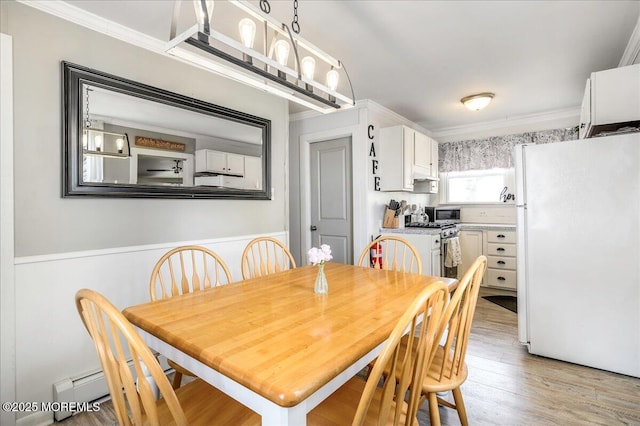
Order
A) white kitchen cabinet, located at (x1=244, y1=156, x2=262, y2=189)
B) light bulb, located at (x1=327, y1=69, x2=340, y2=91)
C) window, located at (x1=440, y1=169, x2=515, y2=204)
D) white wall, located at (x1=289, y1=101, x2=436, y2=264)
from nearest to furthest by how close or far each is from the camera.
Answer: light bulb, located at (x1=327, y1=69, x2=340, y2=91) → white kitchen cabinet, located at (x1=244, y1=156, x2=262, y2=189) → white wall, located at (x1=289, y1=101, x2=436, y2=264) → window, located at (x1=440, y1=169, x2=515, y2=204)

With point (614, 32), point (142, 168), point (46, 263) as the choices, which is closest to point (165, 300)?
point (46, 263)

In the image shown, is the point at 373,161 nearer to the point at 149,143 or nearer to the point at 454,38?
the point at 454,38

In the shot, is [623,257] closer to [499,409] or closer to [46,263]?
[499,409]

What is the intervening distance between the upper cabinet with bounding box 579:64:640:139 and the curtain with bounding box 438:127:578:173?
2.17 metres

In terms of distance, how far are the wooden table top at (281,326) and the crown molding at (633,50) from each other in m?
2.29

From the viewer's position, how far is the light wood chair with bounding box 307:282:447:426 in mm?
795

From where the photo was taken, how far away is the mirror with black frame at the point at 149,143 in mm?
1895

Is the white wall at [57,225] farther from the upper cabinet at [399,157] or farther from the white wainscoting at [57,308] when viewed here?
the upper cabinet at [399,157]

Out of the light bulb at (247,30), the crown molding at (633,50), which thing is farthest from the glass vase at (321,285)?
the crown molding at (633,50)

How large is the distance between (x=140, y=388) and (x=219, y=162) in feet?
6.68

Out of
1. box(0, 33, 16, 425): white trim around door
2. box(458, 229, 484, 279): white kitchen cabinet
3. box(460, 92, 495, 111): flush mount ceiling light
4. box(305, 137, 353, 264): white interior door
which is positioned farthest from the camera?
box(458, 229, 484, 279): white kitchen cabinet

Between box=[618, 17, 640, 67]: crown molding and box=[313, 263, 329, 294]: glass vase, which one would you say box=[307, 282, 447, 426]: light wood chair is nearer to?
box=[313, 263, 329, 294]: glass vase

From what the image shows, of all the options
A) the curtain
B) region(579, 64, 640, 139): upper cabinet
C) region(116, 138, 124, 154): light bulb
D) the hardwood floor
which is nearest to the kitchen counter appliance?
the curtain

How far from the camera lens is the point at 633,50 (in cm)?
242
